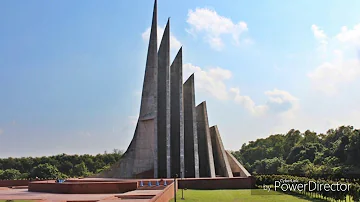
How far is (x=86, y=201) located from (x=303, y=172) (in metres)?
28.0

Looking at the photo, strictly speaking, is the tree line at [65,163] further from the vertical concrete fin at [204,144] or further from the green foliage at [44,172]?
the vertical concrete fin at [204,144]

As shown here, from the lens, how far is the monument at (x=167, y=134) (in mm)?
23578

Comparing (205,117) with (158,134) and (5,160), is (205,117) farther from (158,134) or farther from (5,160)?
(5,160)

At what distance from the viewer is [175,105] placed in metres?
25.1

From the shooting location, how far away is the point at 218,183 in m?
20.3

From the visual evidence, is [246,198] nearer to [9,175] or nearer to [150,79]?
[150,79]

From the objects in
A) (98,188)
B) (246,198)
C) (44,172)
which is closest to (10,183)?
(98,188)

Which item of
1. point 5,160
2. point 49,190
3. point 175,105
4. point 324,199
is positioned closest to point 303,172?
point 175,105

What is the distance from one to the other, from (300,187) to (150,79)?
12627 mm

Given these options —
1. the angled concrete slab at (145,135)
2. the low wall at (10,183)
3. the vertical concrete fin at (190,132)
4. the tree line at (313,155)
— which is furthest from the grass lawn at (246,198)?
the low wall at (10,183)

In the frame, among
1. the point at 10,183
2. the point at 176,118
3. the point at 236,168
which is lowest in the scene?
the point at 10,183

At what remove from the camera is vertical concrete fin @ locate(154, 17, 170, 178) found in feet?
76.2

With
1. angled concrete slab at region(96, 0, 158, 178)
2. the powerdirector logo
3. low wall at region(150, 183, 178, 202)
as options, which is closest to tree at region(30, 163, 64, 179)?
angled concrete slab at region(96, 0, 158, 178)

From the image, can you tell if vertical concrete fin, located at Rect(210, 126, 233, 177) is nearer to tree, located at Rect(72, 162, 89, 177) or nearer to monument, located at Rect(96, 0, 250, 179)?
monument, located at Rect(96, 0, 250, 179)
